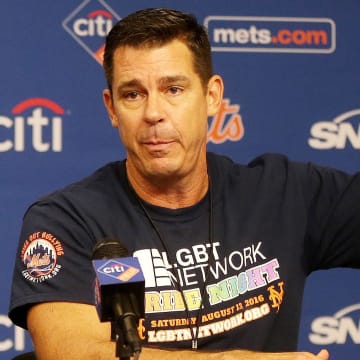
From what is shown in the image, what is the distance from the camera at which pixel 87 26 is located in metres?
3.00

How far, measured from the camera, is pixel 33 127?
2953 mm

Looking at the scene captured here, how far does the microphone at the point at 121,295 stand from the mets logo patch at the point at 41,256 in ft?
1.71

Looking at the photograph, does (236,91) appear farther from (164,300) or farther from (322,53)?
(164,300)

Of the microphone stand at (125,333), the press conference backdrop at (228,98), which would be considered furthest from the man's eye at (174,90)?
the press conference backdrop at (228,98)

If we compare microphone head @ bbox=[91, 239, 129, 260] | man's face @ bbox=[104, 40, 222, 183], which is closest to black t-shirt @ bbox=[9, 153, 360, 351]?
man's face @ bbox=[104, 40, 222, 183]

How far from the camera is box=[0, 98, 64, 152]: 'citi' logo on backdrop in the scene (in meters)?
2.93

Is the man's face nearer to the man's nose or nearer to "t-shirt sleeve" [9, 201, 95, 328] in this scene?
the man's nose

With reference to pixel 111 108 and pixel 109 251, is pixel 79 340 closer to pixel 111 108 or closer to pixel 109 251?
pixel 109 251

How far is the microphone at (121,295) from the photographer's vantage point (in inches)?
51.8

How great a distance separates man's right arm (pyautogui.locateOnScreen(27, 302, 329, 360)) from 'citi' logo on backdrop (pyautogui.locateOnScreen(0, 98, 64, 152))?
46.3 inches

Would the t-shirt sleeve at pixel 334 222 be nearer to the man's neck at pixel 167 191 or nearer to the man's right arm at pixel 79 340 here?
the man's neck at pixel 167 191

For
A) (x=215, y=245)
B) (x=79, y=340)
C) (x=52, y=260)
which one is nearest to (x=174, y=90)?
(x=215, y=245)

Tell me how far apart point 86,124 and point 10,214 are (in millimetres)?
392

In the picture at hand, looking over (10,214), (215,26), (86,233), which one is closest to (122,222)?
(86,233)
